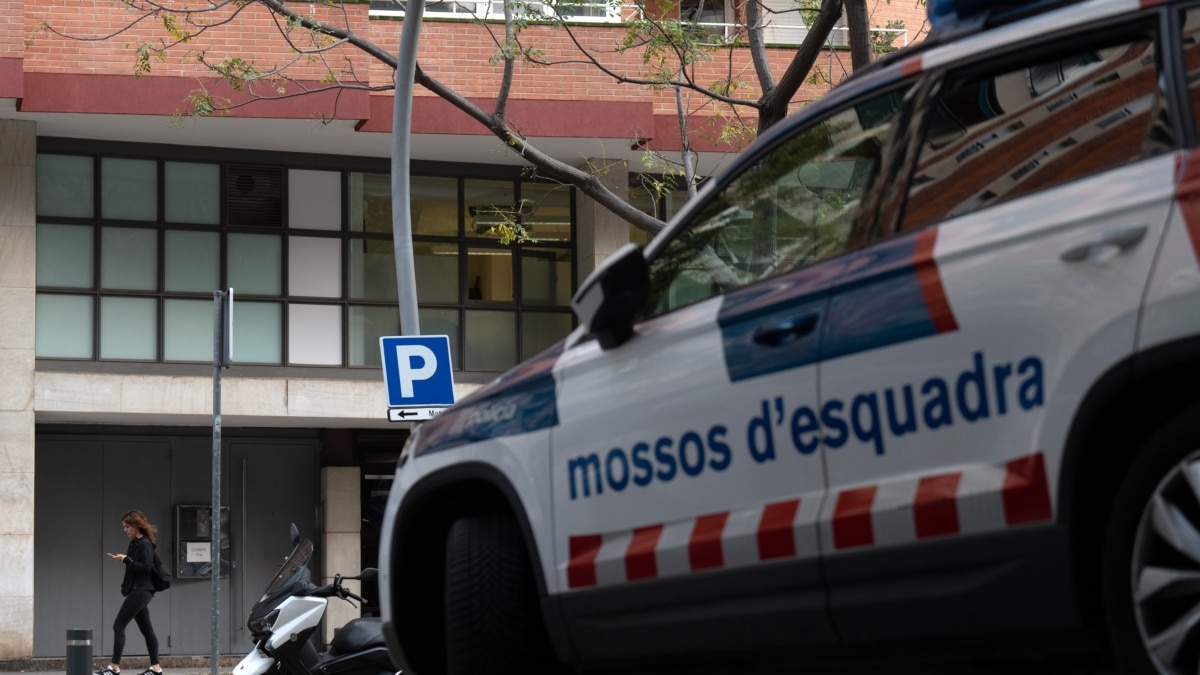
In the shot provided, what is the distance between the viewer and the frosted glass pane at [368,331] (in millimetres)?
24797

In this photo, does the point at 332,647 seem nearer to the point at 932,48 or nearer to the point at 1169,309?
the point at 932,48

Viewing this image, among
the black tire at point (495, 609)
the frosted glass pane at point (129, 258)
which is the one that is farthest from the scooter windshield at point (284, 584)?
the frosted glass pane at point (129, 258)

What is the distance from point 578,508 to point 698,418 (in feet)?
2.01

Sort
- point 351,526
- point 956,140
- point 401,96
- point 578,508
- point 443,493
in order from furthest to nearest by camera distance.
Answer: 1. point 351,526
2. point 401,96
3. point 443,493
4. point 578,508
5. point 956,140

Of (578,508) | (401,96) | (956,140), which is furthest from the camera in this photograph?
(401,96)

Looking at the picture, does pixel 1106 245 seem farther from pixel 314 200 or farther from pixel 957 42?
pixel 314 200

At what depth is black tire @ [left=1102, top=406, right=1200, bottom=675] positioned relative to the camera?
3.70 m

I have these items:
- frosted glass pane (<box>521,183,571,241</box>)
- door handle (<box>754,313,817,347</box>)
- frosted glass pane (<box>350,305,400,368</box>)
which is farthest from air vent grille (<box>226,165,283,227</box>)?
door handle (<box>754,313,817,347</box>)

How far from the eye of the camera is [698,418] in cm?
478

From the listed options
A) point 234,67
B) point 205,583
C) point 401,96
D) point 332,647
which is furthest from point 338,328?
point 332,647

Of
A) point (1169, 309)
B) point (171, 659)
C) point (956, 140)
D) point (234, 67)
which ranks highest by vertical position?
point (234, 67)

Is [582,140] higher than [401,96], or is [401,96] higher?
[582,140]

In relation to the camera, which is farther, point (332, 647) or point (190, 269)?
point (190, 269)

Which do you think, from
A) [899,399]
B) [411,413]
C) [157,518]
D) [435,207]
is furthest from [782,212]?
[157,518]
